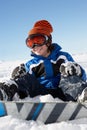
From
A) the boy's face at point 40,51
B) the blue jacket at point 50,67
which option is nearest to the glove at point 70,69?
the blue jacket at point 50,67

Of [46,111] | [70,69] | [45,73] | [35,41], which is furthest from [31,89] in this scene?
[46,111]

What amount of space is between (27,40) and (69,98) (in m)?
1.43

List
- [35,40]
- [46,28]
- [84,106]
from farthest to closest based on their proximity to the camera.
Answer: [46,28]
[35,40]
[84,106]

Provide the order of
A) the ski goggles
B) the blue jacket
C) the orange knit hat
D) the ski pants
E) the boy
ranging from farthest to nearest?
the orange knit hat < the ski goggles < the blue jacket < the ski pants < the boy

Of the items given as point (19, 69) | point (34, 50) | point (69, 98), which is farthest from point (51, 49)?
point (69, 98)

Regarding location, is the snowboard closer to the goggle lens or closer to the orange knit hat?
the goggle lens

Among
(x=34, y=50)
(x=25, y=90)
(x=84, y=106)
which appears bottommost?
(x=25, y=90)

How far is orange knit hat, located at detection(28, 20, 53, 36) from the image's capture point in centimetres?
437

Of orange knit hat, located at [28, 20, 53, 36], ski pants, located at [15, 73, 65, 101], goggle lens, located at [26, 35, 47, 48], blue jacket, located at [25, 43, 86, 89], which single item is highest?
orange knit hat, located at [28, 20, 53, 36]

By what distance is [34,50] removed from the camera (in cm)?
430

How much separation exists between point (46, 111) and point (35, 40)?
1.99m

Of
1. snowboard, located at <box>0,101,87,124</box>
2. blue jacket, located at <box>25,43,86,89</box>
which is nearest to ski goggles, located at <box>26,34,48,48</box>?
blue jacket, located at <box>25,43,86,89</box>

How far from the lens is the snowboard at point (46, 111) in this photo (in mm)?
2361

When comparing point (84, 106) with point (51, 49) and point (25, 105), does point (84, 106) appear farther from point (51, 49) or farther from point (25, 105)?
point (51, 49)
